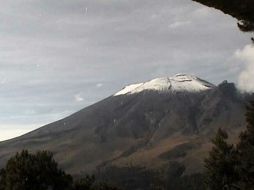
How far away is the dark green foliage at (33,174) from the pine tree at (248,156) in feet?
57.2

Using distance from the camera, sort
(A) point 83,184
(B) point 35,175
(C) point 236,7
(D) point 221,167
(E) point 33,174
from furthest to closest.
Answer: (D) point 221,167, (A) point 83,184, (B) point 35,175, (E) point 33,174, (C) point 236,7

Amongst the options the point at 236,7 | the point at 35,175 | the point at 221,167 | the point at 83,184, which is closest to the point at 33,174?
the point at 35,175

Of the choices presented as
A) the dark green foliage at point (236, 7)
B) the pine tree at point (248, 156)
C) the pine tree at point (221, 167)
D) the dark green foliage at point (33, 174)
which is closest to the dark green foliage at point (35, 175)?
the dark green foliage at point (33, 174)

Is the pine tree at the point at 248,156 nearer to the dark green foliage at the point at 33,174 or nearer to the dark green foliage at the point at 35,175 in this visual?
the dark green foliage at the point at 35,175

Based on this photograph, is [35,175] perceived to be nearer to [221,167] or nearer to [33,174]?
[33,174]

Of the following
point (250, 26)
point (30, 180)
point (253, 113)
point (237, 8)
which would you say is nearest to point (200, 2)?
point (237, 8)

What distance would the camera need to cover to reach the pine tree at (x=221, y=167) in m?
59.4

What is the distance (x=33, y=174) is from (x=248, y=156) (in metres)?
23.2

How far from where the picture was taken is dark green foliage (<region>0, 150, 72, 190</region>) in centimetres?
4128

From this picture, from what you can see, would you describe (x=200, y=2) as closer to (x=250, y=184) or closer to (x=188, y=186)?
(x=250, y=184)

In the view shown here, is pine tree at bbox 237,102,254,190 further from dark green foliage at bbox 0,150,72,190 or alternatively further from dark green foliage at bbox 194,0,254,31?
dark green foliage at bbox 194,0,254,31

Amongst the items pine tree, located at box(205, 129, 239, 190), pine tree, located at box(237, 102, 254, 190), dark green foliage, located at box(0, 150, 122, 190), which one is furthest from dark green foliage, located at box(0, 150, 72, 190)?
pine tree, located at box(205, 129, 239, 190)

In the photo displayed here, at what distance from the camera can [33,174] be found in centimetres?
4175

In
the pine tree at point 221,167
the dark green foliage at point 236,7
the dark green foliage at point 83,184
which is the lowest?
the pine tree at point 221,167
